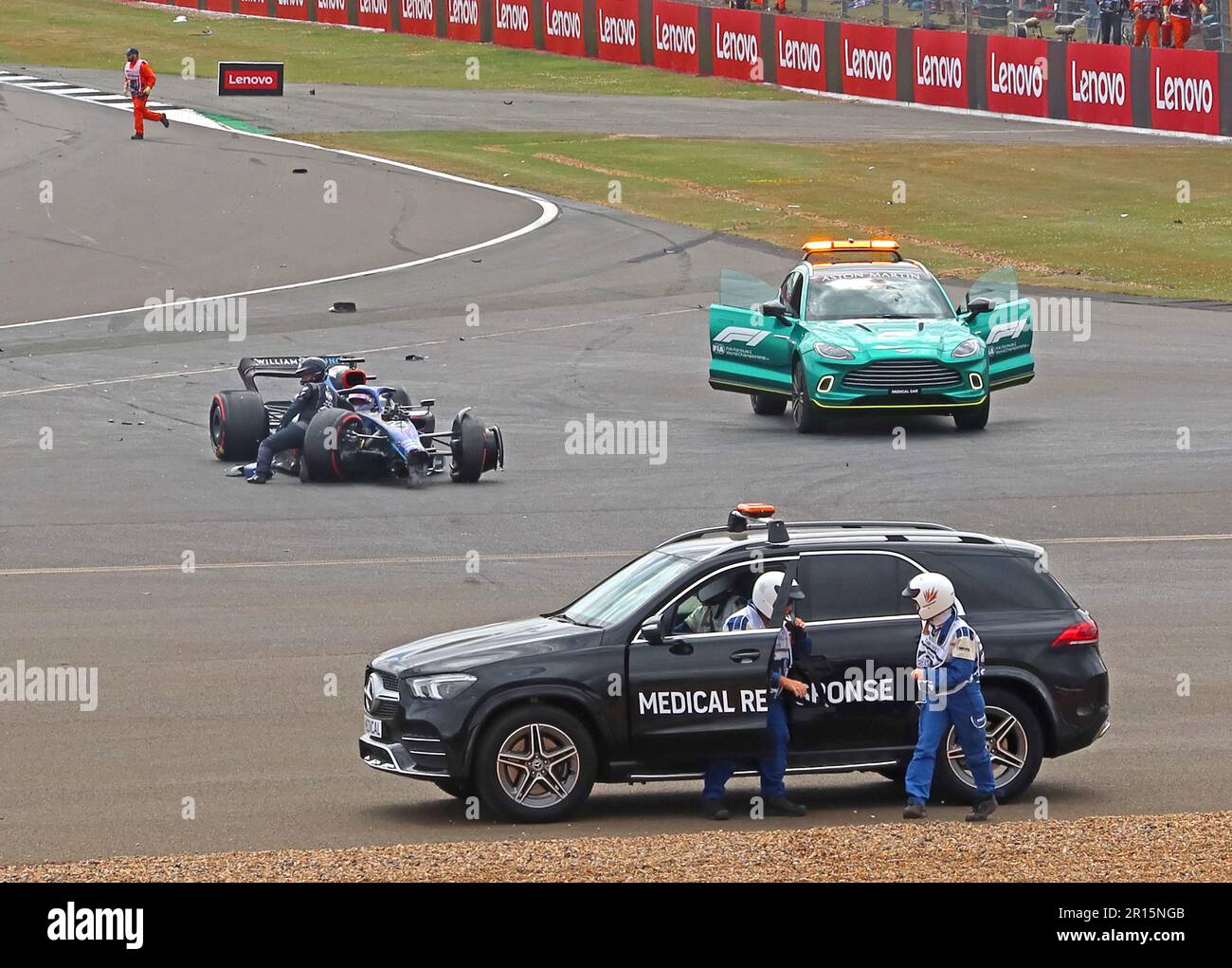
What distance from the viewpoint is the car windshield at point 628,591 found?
11.3 meters

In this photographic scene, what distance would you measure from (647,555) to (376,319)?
20.6 m

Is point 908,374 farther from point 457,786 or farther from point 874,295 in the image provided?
point 457,786

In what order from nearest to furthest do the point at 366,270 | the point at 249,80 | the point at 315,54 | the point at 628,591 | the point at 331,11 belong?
1. the point at 628,591
2. the point at 366,270
3. the point at 249,80
4. the point at 315,54
5. the point at 331,11

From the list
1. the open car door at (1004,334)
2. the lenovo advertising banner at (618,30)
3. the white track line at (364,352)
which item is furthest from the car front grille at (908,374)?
the lenovo advertising banner at (618,30)

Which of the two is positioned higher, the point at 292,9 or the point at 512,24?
the point at 292,9

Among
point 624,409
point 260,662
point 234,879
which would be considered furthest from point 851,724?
point 624,409

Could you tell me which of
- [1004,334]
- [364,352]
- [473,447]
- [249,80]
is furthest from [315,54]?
[473,447]

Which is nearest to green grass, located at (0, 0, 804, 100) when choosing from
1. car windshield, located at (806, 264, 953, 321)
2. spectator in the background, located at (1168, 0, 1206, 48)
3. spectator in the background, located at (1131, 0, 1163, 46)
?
spectator in the background, located at (1131, 0, 1163, 46)

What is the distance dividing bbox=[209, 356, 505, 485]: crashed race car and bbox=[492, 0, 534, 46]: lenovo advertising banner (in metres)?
49.8

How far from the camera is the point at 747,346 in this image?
78.6 ft

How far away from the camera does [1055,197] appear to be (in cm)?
4288

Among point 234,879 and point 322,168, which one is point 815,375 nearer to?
point 234,879

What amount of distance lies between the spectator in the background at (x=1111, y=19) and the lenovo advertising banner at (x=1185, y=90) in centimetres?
113

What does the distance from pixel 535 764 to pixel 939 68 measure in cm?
4777
